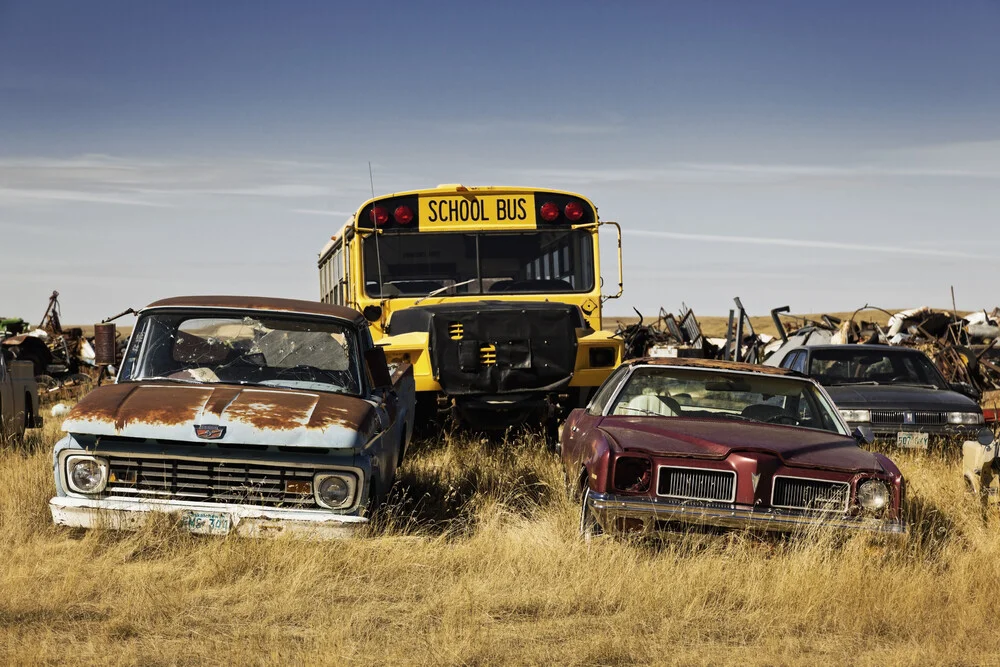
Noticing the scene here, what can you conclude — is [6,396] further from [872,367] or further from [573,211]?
[872,367]

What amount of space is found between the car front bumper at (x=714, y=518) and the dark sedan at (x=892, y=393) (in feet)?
16.7

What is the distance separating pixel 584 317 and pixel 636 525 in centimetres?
619

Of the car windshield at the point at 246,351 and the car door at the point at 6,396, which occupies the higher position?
the car windshield at the point at 246,351

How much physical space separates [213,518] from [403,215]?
643 cm

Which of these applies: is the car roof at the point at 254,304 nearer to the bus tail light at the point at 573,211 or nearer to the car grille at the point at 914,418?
the bus tail light at the point at 573,211

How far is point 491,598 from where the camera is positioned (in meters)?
6.48

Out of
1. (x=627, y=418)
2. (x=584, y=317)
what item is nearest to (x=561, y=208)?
(x=584, y=317)

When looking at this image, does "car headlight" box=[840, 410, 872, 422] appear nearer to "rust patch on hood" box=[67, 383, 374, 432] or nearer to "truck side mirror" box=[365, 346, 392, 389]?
"truck side mirror" box=[365, 346, 392, 389]

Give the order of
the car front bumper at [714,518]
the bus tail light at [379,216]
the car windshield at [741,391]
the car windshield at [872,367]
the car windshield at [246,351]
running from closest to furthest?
the car front bumper at [714,518] → the car windshield at [246,351] → the car windshield at [741,391] → the bus tail light at [379,216] → the car windshield at [872,367]

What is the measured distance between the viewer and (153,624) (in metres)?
5.92

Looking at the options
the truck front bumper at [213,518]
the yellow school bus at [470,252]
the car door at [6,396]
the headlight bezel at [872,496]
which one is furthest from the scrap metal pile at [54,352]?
the headlight bezel at [872,496]

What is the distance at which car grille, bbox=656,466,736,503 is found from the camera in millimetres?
7094

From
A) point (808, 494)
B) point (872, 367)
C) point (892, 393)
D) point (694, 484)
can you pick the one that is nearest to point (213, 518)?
point (694, 484)

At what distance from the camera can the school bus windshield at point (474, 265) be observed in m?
13.1
